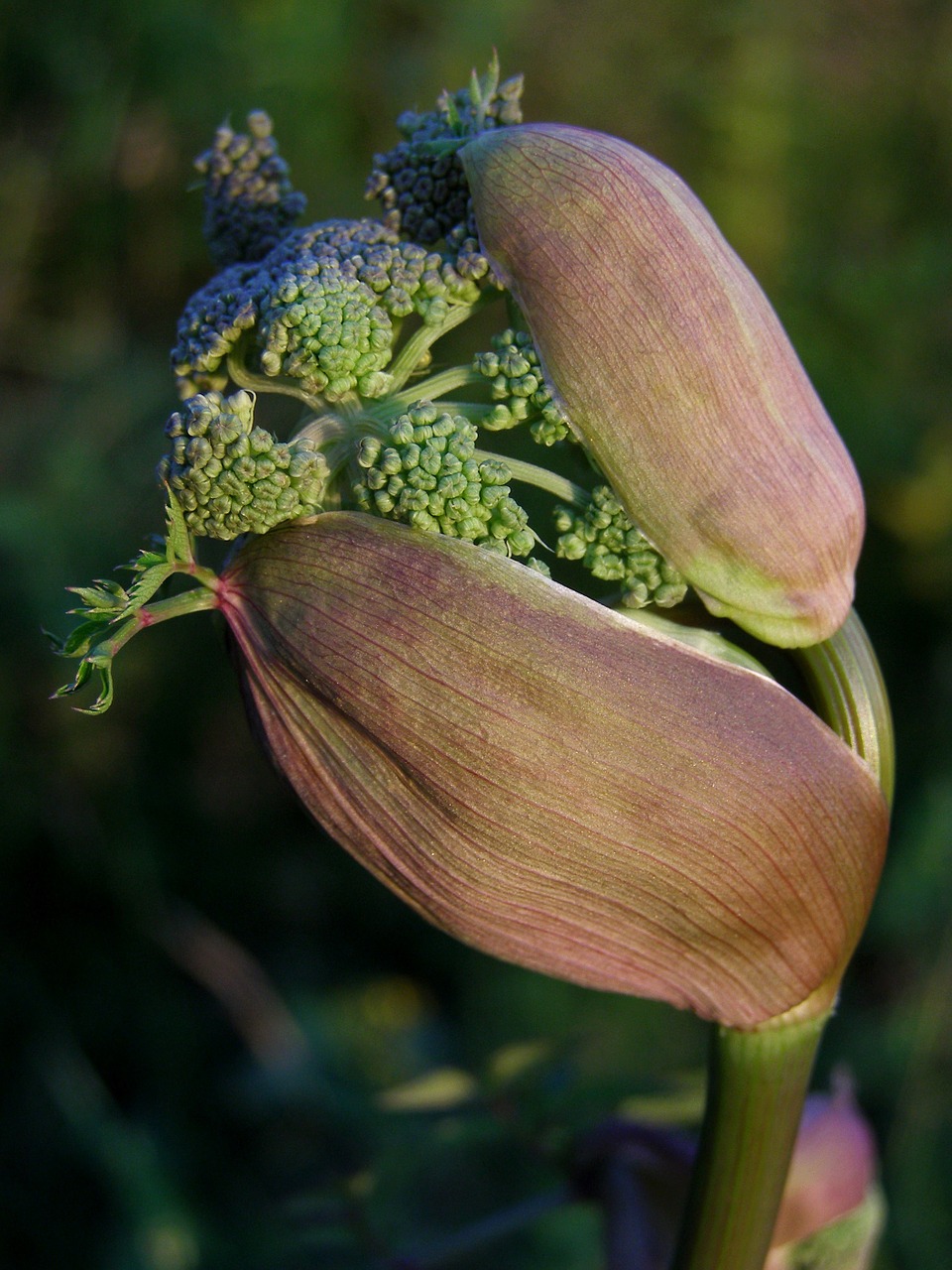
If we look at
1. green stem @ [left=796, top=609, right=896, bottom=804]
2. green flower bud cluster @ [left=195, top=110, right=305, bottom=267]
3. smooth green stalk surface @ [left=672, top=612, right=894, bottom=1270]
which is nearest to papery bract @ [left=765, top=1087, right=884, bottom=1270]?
smooth green stalk surface @ [left=672, top=612, right=894, bottom=1270]

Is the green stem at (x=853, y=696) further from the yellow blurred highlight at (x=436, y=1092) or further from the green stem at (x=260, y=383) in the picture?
the yellow blurred highlight at (x=436, y=1092)

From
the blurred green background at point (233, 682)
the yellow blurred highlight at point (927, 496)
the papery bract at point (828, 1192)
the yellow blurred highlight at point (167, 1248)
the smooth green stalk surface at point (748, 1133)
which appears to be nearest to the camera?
the smooth green stalk surface at point (748, 1133)

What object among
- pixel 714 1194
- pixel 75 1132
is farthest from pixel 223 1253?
pixel 714 1194

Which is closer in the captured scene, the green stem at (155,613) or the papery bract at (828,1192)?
the green stem at (155,613)

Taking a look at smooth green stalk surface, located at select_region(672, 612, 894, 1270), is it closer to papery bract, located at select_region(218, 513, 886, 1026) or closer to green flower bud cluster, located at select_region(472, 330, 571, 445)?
papery bract, located at select_region(218, 513, 886, 1026)

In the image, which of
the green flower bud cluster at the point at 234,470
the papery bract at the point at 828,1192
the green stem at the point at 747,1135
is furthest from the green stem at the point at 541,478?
the papery bract at the point at 828,1192

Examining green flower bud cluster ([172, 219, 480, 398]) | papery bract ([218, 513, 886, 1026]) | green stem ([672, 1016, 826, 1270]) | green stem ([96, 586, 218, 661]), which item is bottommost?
green stem ([672, 1016, 826, 1270])

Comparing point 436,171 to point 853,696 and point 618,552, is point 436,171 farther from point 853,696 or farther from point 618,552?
point 853,696
